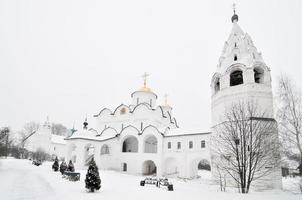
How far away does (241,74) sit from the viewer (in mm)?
18938

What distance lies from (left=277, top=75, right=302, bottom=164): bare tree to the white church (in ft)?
13.5

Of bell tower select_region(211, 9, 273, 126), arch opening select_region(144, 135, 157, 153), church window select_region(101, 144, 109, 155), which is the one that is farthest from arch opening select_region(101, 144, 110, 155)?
bell tower select_region(211, 9, 273, 126)

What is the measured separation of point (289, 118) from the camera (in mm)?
12328

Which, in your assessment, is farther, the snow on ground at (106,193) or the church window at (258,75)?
the church window at (258,75)

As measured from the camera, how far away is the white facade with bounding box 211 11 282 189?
1738cm

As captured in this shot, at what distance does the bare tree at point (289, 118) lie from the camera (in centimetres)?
1170

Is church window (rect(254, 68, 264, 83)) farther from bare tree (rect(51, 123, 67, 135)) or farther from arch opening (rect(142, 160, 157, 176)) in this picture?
bare tree (rect(51, 123, 67, 135))

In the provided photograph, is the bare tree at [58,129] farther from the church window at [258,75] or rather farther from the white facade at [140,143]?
the church window at [258,75]

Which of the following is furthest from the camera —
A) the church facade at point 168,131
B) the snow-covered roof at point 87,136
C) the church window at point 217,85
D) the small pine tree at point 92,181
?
the snow-covered roof at point 87,136

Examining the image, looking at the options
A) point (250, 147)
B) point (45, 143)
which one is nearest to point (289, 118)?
point (250, 147)

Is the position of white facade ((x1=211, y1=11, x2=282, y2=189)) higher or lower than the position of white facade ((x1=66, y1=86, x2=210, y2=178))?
higher

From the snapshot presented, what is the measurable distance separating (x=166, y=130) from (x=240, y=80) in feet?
42.4

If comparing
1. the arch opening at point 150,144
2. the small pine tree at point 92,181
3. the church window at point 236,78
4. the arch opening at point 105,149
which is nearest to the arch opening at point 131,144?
the arch opening at point 150,144

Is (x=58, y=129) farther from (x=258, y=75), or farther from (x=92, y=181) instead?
(x=258, y=75)
